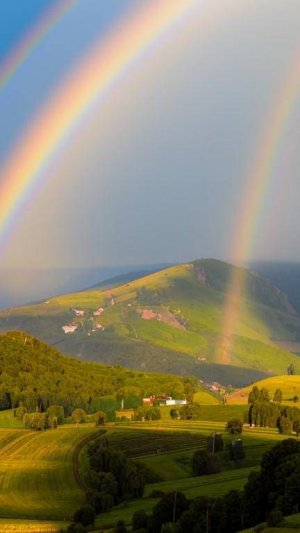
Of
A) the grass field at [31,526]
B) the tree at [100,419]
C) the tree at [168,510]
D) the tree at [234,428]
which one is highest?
the tree at [100,419]

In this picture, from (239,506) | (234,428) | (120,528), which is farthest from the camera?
(234,428)

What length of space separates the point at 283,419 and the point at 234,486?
233ft

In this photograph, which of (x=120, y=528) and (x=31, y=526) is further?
(x=31, y=526)

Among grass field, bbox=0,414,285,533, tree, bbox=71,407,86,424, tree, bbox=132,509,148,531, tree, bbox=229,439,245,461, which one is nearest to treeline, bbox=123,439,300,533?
tree, bbox=132,509,148,531

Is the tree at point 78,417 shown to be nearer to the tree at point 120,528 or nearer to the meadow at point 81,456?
the meadow at point 81,456

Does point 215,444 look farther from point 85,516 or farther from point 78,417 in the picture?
point 78,417

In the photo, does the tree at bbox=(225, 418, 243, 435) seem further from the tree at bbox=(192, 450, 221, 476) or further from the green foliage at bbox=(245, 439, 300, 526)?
the green foliage at bbox=(245, 439, 300, 526)

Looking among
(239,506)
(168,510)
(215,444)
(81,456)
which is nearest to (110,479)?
(168,510)

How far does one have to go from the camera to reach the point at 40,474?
130750 millimetres

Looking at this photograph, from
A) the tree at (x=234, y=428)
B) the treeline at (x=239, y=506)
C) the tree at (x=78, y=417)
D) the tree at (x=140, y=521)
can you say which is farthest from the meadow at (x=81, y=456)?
the treeline at (x=239, y=506)

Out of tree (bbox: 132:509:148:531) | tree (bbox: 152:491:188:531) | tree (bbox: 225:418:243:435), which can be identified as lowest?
tree (bbox: 132:509:148:531)

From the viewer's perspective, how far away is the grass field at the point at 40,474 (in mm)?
110062

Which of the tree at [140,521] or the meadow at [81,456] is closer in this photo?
the tree at [140,521]

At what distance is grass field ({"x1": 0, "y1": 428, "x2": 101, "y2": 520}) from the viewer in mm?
110062
